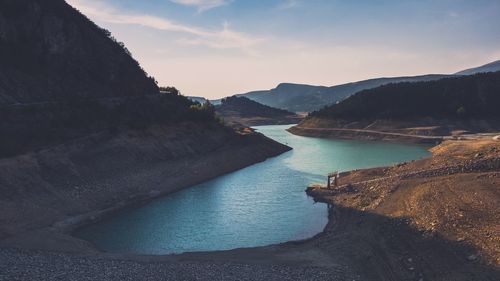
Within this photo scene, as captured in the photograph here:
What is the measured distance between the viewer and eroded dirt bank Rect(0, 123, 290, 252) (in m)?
38.6

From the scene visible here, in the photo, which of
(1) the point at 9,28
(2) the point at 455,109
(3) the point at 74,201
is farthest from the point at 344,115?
(3) the point at 74,201

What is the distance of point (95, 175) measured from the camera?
53844 mm

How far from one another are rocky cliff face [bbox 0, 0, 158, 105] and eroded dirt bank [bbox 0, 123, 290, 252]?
45.5 feet

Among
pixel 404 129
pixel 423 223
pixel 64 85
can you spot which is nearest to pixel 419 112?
pixel 404 129

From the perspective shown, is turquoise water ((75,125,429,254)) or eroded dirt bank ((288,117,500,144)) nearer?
turquoise water ((75,125,429,254))

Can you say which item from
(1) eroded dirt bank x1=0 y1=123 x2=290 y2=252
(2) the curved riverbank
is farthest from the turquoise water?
(2) the curved riverbank

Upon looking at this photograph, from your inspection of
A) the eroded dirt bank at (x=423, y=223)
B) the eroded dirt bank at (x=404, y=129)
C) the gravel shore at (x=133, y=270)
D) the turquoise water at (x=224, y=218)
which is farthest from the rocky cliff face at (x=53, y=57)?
the eroded dirt bank at (x=404, y=129)

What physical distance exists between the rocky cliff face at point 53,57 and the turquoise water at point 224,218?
2896cm

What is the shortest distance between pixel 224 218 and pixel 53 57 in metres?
47.4

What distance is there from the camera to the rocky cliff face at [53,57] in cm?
6625

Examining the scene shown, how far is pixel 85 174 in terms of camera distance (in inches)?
2089

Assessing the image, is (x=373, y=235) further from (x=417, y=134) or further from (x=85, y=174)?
(x=417, y=134)

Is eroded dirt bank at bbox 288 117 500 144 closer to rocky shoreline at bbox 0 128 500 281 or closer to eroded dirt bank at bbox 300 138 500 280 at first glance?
eroded dirt bank at bbox 300 138 500 280

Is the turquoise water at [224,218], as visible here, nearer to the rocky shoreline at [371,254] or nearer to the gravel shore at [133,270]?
the rocky shoreline at [371,254]
